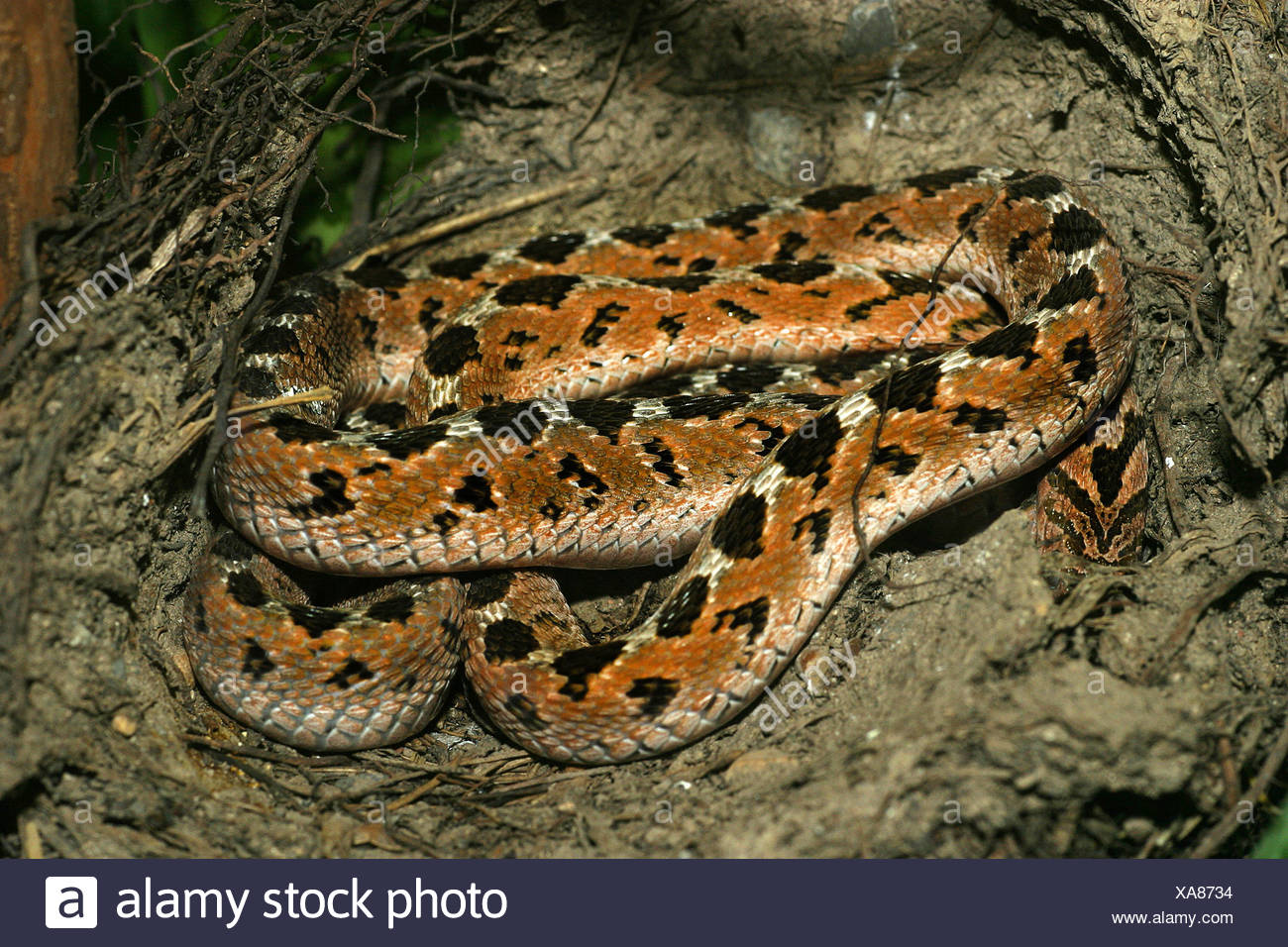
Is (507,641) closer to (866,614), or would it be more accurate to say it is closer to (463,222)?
(866,614)

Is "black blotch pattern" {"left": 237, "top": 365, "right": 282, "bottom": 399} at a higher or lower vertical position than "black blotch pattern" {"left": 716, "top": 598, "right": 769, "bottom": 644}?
higher

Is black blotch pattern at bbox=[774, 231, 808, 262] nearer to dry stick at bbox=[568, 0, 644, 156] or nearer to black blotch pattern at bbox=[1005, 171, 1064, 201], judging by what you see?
black blotch pattern at bbox=[1005, 171, 1064, 201]

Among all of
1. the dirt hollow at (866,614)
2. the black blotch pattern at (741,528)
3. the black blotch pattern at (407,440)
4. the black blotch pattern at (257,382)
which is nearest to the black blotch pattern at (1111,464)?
the dirt hollow at (866,614)

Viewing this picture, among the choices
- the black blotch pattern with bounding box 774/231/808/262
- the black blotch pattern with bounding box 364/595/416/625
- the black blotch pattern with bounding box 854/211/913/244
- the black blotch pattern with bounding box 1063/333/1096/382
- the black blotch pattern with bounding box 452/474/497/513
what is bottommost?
the black blotch pattern with bounding box 364/595/416/625

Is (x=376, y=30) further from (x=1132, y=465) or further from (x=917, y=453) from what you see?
(x=1132, y=465)

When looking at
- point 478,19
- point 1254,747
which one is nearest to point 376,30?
point 478,19

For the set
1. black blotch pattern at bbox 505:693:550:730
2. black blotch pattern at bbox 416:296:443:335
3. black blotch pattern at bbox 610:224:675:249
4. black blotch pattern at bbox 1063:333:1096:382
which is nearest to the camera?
black blotch pattern at bbox 505:693:550:730

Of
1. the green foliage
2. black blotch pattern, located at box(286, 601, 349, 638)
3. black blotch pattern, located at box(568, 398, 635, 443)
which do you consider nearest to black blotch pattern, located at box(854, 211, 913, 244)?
black blotch pattern, located at box(568, 398, 635, 443)

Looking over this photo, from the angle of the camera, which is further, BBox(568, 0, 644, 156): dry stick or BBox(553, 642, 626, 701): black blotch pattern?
BBox(568, 0, 644, 156): dry stick
